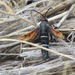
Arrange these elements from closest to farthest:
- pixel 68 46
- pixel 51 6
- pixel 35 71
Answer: pixel 35 71 < pixel 68 46 < pixel 51 6

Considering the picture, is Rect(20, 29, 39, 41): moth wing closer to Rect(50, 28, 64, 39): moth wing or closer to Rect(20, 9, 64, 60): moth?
→ Rect(20, 9, 64, 60): moth

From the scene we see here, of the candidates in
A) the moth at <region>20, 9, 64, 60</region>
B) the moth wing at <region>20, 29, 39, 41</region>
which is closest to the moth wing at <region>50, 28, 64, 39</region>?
the moth at <region>20, 9, 64, 60</region>

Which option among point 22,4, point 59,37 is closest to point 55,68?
point 59,37

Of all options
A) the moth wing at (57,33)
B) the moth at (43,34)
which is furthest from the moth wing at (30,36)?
the moth wing at (57,33)

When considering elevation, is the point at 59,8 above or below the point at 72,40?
above

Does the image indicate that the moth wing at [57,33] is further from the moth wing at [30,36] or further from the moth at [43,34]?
the moth wing at [30,36]

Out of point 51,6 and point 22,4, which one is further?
point 22,4

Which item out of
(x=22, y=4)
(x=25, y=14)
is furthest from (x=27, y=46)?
(x=22, y=4)

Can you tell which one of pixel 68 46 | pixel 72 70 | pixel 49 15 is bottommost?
pixel 72 70

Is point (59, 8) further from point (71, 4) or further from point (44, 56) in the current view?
point (44, 56)

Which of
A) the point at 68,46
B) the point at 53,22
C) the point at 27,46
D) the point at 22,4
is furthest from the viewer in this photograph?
the point at 22,4
